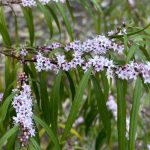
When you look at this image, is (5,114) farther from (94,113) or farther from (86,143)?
(86,143)

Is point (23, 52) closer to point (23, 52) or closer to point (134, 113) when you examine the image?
point (23, 52)

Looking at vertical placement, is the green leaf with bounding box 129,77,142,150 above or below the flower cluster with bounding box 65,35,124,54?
below

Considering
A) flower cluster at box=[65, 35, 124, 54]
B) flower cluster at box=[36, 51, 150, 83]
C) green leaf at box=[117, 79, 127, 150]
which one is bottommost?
green leaf at box=[117, 79, 127, 150]

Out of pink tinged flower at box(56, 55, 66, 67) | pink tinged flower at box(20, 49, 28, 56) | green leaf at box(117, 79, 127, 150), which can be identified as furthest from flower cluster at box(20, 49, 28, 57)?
green leaf at box(117, 79, 127, 150)

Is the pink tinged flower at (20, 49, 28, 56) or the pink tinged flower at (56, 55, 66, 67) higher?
the pink tinged flower at (20, 49, 28, 56)

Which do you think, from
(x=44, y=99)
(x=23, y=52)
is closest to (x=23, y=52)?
(x=23, y=52)

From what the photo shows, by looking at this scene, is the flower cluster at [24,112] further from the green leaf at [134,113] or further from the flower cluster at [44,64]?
the green leaf at [134,113]

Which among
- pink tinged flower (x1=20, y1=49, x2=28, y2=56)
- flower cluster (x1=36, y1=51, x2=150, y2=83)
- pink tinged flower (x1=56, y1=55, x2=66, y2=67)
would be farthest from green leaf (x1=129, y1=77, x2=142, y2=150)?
pink tinged flower (x1=20, y1=49, x2=28, y2=56)

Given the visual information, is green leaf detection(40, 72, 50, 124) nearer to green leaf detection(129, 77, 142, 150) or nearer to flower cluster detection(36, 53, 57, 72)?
flower cluster detection(36, 53, 57, 72)

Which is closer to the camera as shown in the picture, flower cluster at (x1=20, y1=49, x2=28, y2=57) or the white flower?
the white flower

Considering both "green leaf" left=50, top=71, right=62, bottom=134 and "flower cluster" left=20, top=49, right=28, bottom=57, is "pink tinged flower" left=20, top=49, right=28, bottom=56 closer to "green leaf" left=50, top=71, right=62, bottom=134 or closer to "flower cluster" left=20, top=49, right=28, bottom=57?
"flower cluster" left=20, top=49, right=28, bottom=57

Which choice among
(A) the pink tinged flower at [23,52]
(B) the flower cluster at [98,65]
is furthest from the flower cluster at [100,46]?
(A) the pink tinged flower at [23,52]
